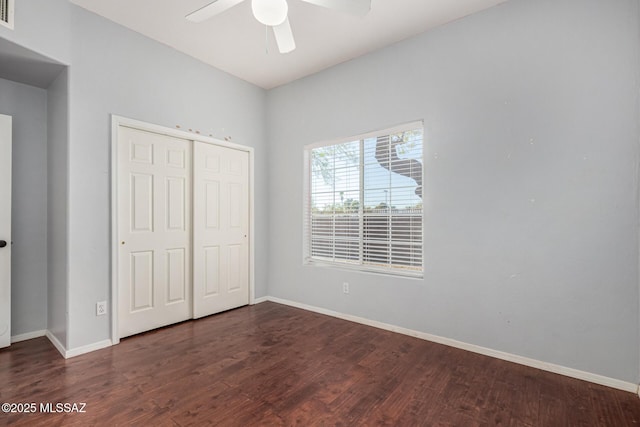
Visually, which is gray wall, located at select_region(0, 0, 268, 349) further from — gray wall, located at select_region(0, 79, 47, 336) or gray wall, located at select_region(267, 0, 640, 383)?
gray wall, located at select_region(267, 0, 640, 383)

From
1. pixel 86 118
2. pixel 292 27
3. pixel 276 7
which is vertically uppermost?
pixel 292 27

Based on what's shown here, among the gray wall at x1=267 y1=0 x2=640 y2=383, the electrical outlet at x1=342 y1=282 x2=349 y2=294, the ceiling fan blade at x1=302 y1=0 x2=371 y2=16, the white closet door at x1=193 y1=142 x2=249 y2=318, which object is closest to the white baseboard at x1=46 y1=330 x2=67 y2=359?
the white closet door at x1=193 y1=142 x2=249 y2=318

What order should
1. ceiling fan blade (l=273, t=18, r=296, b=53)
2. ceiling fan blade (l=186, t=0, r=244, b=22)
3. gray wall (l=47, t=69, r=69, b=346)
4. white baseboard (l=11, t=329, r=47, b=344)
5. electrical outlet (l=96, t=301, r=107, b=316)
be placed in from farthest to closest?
1. white baseboard (l=11, t=329, r=47, b=344)
2. electrical outlet (l=96, t=301, r=107, b=316)
3. gray wall (l=47, t=69, r=69, b=346)
4. ceiling fan blade (l=273, t=18, r=296, b=53)
5. ceiling fan blade (l=186, t=0, r=244, b=22)

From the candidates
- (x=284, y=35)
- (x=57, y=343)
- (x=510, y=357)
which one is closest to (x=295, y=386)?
(x=510, y=357)

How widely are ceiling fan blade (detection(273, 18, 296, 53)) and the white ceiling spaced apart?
58 centimetres

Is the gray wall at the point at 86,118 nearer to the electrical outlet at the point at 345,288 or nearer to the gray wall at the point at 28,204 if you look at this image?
the gray wall at the point at 28,204

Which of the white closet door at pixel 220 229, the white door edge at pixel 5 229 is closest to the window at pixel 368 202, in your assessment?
the white closet door at pixel 220 229

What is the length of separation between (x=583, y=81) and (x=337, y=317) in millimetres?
3120

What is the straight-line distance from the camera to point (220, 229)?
12.6ft

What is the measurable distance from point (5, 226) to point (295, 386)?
293cm

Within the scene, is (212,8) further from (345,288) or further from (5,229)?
(345,288)

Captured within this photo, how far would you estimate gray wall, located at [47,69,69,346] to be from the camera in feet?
8.79

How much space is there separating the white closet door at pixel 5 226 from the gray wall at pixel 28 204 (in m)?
0.17

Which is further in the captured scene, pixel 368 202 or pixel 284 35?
pixel 368 202
